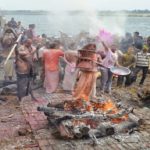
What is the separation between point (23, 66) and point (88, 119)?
11.4 ft

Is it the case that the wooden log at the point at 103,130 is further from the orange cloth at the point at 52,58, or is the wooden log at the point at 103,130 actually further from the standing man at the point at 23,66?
the orange cloth at the point at 52,58

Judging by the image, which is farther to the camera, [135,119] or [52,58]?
[52,58]

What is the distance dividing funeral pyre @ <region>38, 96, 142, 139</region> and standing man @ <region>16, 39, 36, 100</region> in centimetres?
240

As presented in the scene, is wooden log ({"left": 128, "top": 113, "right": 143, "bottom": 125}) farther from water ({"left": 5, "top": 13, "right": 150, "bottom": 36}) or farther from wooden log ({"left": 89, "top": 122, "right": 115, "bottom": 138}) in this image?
water ({"left": 5, "top": 13, "right": 150, "bottom": 36})

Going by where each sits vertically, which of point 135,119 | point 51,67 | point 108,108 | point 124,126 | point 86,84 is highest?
point 51,67

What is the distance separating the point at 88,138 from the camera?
361 inches

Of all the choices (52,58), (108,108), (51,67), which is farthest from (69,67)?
(108,108)

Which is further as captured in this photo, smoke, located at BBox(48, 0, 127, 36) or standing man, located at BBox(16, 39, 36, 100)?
smoke, located at BBox(48, 0, 127, 36)

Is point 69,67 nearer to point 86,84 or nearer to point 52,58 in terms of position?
point 52,58

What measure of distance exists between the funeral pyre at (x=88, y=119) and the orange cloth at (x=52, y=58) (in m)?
3.28

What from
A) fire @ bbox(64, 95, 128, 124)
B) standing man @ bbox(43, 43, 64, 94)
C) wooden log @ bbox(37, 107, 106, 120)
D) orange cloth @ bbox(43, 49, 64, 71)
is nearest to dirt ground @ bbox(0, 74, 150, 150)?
wooden log @ bbox(37, 107, 106, 120)

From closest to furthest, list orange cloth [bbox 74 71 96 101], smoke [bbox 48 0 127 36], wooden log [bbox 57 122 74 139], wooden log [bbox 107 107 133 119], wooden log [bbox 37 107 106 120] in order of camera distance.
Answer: wooden log [bbox 57 122 74 139] → wooden log [bbox 37 107 106 120] → wooden log [bbox 107 107 133 119] → orange cloth [bbox 74 71 96 101] → smoke [bbox 48 0 127 36]

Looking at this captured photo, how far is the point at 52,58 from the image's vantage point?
13.4 m

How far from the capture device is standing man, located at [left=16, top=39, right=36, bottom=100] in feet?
39.7
